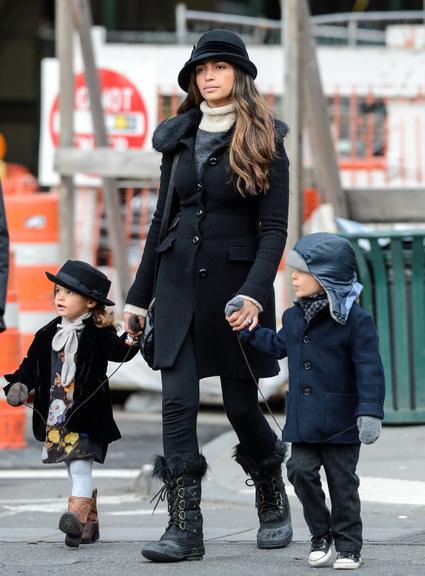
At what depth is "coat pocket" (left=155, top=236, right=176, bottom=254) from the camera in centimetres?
565

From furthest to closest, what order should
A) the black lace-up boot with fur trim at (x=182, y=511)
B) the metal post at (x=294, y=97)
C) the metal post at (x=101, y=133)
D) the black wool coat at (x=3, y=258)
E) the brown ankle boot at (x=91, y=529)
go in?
the metal post at (x=101, y=133) < the metal post at (x=294, y=97) < the black wool coat at (x=3, y=258) < the brown ankle boot at (x=91, y=529) < the black lace-up boot with fur trim at (x=182, y=511)

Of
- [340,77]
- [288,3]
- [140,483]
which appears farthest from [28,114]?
[140,483]

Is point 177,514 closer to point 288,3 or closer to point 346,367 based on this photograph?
point 346,367

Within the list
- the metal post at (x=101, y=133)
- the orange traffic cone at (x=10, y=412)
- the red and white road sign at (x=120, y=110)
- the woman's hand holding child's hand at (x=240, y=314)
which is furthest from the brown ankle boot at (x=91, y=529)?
the red and white road sign at (x=120, y=110)

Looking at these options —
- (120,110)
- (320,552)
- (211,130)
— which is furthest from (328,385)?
(120,110)

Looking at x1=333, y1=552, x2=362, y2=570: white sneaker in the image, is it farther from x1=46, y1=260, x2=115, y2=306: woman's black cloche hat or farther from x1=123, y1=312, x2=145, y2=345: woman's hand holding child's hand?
x1=46, y1=260, x2=115, y2=306: woman's black cloche hat

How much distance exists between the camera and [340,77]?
15.5 meters

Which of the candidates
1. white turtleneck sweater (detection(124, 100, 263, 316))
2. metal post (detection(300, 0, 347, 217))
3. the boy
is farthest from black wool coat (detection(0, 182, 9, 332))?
metal post (detection(300, 0, 347, 217))

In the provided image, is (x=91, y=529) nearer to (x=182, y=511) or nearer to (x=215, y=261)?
(x=182, y=511)

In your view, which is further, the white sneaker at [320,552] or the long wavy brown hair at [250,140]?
the long wavy brown hair at [250,140]

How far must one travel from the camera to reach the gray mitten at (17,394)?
5.91m

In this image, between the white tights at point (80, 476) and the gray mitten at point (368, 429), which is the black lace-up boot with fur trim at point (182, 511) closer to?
the white tights at point (80, 476)

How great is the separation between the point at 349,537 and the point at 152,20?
19.1m

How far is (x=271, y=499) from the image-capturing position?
5754 mm
